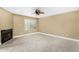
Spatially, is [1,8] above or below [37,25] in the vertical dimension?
above

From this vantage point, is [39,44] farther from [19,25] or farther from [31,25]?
[19,25]

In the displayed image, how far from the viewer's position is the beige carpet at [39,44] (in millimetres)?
1604

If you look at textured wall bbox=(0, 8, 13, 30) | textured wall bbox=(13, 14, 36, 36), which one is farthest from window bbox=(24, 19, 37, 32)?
textured wall bbox=(0, 8, 13, 30)

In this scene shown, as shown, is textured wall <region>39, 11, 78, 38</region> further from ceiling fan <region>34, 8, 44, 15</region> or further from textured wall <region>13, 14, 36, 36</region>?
textured wall <region>13, 14, 36, 36</region>

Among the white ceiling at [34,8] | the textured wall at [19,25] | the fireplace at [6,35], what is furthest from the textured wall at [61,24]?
the fireplace at [6,35]

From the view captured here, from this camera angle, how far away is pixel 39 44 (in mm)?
1661

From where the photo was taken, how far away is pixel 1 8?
1.60 m

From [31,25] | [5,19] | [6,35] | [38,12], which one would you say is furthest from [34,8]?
[6,35]

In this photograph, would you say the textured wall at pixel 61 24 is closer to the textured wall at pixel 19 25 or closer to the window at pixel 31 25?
the window at pixel 31 25
